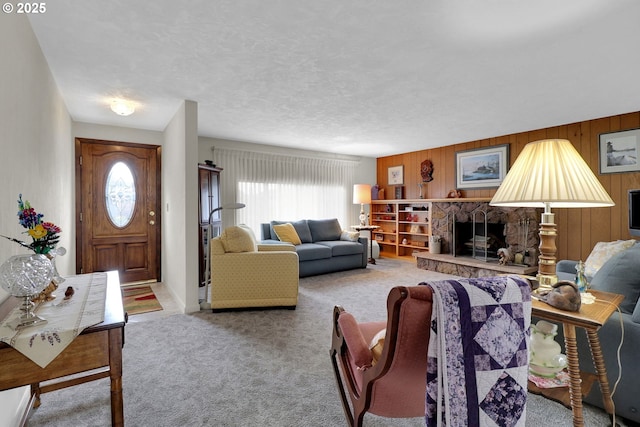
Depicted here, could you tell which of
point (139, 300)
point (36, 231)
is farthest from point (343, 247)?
point (36, 231)

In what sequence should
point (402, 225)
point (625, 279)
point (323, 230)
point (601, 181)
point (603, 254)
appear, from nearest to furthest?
point (625, 279) < point (603, 254) < point (601, 181) < point (323, 230) < point (402, 225)

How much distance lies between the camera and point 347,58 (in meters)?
2.37

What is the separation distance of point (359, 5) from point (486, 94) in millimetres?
2097

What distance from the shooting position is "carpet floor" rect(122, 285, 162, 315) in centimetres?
340

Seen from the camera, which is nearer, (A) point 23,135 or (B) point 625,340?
(B) point 625,340

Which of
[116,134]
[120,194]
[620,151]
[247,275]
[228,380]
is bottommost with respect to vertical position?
[228,380]

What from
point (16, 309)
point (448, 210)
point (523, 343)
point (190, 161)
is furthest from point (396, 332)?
point (448, 210)

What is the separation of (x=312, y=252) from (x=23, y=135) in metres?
3.61

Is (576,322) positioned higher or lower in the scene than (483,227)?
lower

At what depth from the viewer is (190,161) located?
326 centimetres

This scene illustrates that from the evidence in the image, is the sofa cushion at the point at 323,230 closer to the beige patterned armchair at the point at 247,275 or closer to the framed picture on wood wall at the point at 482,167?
the beige patterned armchair at the point at 247,275

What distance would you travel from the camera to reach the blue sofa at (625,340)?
154 centimetres

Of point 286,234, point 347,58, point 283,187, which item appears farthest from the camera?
point 283,187

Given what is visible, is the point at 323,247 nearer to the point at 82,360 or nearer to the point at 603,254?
the point at 603,254
